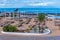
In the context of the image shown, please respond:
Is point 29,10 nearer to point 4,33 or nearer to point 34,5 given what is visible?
point 34,5

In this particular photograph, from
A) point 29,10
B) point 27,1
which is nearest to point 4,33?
point 29,10

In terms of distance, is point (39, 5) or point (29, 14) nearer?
point (39, 5)

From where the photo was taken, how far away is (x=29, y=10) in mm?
23094

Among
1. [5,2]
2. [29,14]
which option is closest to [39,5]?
[29,14]

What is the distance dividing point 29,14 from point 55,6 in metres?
3.85

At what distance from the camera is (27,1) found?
24.4 m

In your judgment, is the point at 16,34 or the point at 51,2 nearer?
the point at 16,34

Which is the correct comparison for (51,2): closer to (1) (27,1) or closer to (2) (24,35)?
(1) (27,1)

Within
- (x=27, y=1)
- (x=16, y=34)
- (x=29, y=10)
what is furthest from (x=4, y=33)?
(x=27, y=1)

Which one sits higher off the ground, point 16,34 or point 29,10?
point 29,10

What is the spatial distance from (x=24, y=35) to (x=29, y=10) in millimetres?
9067

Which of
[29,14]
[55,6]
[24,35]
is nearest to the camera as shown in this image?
[24,35]

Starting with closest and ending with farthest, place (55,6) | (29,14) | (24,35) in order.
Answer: (24,35) → (55,6) → (29,14)

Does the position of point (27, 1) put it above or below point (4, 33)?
above
